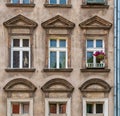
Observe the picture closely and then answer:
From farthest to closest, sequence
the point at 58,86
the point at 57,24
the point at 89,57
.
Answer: the point at 89,57
the point at 57,24
the point at 58,86

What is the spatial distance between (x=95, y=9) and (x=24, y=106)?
5.60 metres

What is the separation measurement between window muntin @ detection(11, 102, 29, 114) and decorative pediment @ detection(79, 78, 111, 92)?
105 inches

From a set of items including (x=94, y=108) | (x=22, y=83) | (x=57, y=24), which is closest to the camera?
(x=22, y=83)

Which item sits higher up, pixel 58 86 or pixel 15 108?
pixel 58 86

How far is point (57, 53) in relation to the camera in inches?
881

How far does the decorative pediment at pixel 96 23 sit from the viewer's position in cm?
2222

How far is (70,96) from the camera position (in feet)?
72.1

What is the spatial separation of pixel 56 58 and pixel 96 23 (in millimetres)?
2474

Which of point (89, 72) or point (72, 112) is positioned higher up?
point (89, 72)

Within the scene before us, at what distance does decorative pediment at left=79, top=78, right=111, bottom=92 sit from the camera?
22.0 meters

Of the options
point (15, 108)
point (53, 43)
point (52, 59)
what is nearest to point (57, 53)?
point (52, 59)

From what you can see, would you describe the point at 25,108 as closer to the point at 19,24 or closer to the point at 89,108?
the point at 89,108

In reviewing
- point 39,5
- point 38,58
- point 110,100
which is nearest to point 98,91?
point 110,100

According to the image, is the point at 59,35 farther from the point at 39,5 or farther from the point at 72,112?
the point at 72,112
